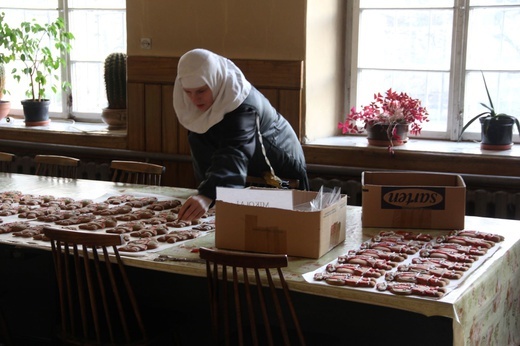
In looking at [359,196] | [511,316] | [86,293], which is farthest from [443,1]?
[86,293]

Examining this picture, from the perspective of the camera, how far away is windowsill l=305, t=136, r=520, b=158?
4109 millimetres

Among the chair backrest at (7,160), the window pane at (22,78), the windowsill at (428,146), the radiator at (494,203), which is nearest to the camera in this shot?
the radiator at (494,203)

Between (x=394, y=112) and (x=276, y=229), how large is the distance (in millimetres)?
1976

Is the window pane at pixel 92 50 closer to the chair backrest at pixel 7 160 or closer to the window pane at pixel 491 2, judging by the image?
the chair backrest at pixel 7 160

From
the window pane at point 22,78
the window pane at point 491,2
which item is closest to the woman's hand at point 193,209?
the window pane at point 491,2

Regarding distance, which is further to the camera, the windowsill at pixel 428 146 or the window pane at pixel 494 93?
the window pane at pixel 494 93

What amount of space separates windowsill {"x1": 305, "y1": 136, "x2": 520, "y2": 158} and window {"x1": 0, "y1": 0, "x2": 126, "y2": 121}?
1746 mm

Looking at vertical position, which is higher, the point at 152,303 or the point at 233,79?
the point at 233,79

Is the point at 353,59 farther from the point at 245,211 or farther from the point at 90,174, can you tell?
the point at 245,211

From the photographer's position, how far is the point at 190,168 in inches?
187

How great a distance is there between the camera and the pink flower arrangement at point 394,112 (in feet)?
14.3

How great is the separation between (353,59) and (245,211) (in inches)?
91.0

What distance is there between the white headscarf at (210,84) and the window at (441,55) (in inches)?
61.1

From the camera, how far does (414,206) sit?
116 inches
